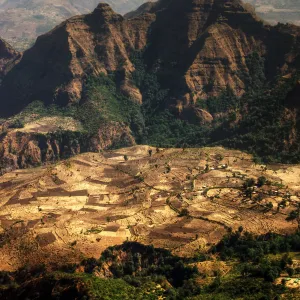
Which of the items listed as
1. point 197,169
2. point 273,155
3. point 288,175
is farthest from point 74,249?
point 273,155

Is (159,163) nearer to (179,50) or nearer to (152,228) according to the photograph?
(152,228)

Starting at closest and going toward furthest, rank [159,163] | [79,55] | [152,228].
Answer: [152,228]
[159,163]
[79,55]

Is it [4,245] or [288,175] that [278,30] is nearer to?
[288,175]

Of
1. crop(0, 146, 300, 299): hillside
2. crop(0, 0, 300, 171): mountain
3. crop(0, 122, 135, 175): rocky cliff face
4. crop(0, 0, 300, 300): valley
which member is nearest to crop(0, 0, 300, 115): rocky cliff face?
crop(0, 0, 300, 171): mountain

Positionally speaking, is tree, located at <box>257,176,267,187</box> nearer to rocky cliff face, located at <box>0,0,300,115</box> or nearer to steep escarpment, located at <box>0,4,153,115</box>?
rocky cliff face, located at <box>0,0,300,115</box>

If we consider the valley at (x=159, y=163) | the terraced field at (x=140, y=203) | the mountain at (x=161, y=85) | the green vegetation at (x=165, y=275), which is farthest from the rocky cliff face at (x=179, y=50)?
the green vegetation at (x=165, y=275)

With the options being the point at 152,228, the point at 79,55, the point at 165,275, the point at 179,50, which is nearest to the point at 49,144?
the point at 79,55
